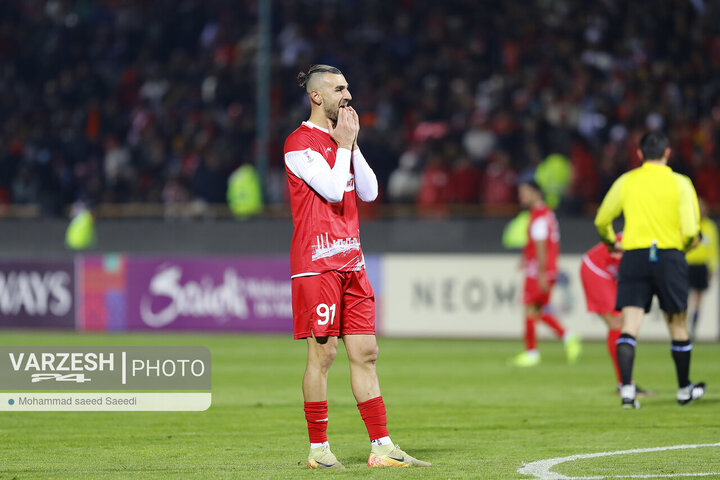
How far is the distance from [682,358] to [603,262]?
1763mm

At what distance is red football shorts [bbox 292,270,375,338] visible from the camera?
696cm

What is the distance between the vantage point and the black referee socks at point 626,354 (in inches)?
400

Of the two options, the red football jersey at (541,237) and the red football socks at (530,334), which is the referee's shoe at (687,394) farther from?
the red football socks at (530,334)

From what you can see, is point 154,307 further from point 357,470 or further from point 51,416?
point 357,470

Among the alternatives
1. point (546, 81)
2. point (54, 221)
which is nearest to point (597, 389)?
point (546, 81)

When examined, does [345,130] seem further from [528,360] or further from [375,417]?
[528,360]

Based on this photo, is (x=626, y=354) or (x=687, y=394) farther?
(x=687, y=394)

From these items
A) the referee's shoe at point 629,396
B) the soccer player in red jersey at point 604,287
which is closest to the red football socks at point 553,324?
the soccer player in red jersey at point 604,287

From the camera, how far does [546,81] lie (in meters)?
22.1

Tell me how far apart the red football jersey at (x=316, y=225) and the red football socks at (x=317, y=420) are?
73cm

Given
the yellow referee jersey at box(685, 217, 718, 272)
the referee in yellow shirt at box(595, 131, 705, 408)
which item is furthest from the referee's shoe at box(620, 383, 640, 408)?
the yellow referee jersey at box(685, 217, 718, 272)

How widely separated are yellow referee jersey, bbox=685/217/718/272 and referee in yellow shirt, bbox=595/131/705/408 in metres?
8.53

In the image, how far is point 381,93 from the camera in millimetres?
23688

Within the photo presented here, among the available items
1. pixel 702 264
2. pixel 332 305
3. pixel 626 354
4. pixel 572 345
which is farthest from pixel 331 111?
pixel 702 264
